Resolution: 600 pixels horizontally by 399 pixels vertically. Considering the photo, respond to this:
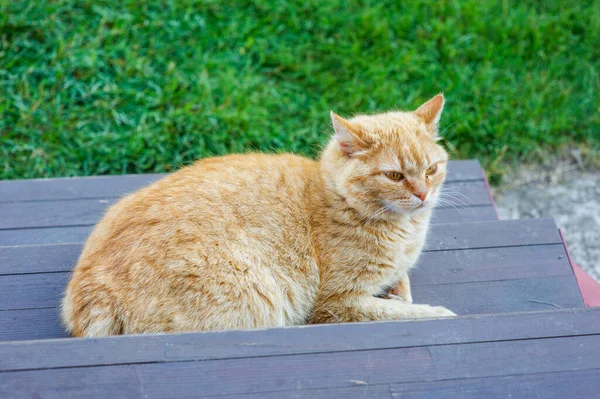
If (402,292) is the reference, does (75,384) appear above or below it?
above

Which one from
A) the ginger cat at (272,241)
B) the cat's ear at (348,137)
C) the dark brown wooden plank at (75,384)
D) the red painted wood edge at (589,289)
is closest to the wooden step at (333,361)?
the dark brown wooden plank at (75,384)

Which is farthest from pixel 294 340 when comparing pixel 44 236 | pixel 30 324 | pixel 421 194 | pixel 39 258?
pixel 44 236

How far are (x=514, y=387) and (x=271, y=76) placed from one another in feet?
12.9

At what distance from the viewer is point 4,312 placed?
2.66 m

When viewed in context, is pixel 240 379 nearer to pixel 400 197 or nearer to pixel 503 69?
pixel 400 197

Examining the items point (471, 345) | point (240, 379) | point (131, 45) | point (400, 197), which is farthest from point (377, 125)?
point (131, 45)

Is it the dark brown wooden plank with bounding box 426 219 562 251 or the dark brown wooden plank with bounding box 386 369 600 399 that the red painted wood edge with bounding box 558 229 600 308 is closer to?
the dark brown wooden plank with bounding box 426 219 562 251

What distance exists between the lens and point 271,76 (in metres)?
5.53

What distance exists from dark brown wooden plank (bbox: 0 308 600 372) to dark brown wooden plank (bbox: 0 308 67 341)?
0.58 m

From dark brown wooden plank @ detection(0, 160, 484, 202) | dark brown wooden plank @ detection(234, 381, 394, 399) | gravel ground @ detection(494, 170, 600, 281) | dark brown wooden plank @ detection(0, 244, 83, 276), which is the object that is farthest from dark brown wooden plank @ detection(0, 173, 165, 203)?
gravel ground @ detection(494, 170, 600, 281)

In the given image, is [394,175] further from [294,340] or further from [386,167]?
[294,340]

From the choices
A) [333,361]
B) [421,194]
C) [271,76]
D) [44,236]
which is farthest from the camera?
[271,76]

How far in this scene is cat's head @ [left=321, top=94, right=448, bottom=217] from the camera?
292 centimetres

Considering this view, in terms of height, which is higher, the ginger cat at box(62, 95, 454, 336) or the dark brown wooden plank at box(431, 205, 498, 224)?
the ginger cat at box(62, 95, 454, 336)
